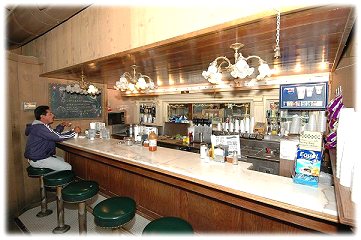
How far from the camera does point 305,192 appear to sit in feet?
4.47

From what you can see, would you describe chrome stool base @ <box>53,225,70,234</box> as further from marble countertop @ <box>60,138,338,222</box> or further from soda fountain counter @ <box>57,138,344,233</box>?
marble countertop @ <box>60,138,338,222</box>

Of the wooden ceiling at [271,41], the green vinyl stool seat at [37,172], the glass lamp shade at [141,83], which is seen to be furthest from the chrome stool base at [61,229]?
the wooden ceiling at [271,41]

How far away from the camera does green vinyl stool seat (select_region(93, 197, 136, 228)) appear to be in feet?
5.37

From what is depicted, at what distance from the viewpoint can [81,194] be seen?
83.6 inches

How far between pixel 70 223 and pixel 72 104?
9.72ft

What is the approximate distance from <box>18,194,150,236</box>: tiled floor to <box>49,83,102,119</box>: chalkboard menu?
2.20 m

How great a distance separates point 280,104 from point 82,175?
14.6 ft

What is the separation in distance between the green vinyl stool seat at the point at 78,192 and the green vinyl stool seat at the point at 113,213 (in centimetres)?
48

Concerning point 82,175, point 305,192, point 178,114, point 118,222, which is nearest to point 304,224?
point 305,192

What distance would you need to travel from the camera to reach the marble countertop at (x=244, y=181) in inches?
47.9

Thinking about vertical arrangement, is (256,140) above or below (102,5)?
below

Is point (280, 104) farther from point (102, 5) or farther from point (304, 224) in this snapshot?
point (102, 5)

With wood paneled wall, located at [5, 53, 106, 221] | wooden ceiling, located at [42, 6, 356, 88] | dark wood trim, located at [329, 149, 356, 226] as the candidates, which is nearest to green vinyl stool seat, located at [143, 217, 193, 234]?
dark wood trim, located at [329, 149, 356, 226]

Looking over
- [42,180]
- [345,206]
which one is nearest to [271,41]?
[345,206]
